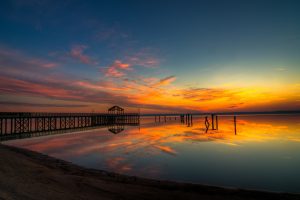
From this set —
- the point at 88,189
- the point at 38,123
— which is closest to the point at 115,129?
the point at 38,123

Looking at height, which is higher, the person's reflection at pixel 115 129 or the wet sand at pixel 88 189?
the wet sand at pixel 88 189

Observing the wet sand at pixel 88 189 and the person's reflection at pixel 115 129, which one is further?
the person's reflection at pixel 115 129

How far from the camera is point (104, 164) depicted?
15.7 metres

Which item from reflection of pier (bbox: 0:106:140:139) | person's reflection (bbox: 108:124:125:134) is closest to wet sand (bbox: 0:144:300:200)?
reflection of pier (bbox: 0:106:140:139)

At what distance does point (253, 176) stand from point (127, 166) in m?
9.57

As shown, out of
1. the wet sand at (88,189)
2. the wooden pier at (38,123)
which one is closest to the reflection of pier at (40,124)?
the wooden pier at (38,123)

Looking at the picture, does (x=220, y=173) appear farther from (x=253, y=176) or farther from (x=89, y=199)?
(x=89, y=199)

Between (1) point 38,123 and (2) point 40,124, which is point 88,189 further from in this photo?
(2) point 40,124

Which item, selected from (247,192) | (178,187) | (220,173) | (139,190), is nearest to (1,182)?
(139,190)

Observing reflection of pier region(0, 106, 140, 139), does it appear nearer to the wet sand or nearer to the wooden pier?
the wooden pier

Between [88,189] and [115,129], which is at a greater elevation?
[88,189]

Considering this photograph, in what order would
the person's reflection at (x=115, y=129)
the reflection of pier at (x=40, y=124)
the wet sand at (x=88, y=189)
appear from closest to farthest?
1. the wet sand at (x=88, y=189)
2. the reflection of pier at (x=40, y=124)
3. the person's reflection at (x=115, y=129)

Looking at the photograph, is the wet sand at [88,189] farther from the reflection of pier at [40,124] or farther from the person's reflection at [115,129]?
the person's reflection at [115,129]

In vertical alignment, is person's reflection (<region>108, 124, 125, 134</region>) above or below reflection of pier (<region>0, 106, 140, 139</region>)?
below
